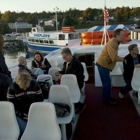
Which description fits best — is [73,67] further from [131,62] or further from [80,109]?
[131,62]

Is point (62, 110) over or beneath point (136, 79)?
beneath

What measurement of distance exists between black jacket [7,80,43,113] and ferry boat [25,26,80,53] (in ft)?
70.3

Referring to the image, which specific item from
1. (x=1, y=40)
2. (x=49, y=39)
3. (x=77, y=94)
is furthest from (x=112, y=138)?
(x=49, y=39)

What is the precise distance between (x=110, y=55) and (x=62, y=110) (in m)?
1.67

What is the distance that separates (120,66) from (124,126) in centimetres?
257

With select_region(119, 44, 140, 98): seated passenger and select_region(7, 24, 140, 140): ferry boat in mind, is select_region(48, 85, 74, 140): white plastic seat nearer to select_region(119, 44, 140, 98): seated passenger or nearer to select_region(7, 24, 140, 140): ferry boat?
select_region(7, 24, 140, 140): ferry boat

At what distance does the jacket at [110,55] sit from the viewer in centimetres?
440

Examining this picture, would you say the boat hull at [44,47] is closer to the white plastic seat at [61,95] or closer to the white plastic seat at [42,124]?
the white plastic seat at [61,95]

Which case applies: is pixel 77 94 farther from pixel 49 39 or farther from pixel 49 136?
pixel 49 39

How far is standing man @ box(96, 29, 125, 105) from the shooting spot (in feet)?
14.4

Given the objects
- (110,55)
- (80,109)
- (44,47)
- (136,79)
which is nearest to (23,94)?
(80,109)

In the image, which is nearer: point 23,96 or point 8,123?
point 8,123

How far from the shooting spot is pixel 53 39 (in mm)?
26719

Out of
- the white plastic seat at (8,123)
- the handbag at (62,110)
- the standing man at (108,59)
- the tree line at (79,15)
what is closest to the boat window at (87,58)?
the standing man at (108,59)
